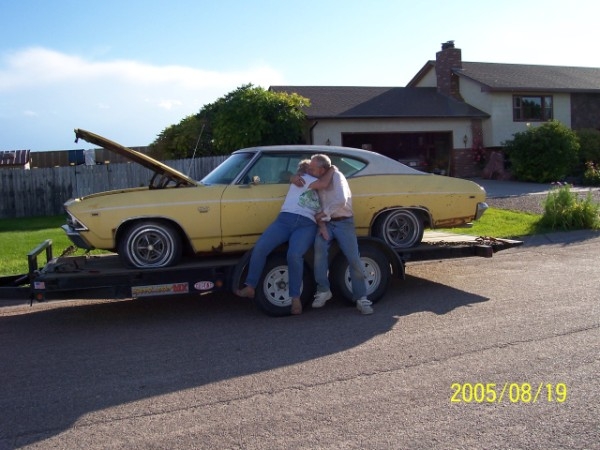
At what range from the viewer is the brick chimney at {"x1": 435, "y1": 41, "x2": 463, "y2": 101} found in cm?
2897

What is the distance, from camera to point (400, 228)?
7.84 metres

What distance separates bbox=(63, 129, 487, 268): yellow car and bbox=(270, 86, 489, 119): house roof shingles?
16.3m

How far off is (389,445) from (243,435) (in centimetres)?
92

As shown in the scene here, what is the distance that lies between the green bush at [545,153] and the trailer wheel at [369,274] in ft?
58.2

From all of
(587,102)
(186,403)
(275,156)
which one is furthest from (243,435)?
(587,102)

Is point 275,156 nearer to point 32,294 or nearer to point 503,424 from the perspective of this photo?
point 32,294

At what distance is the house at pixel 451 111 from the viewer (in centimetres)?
2511

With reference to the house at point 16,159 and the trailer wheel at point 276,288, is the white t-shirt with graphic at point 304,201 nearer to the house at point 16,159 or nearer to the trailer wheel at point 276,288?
the trailer wheel at point 276,288

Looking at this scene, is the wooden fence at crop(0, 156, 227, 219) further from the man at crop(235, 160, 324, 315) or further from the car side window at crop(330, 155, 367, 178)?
the man at crop(235, 160, 324, 315)

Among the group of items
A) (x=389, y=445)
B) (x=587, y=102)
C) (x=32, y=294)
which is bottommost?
(x=389, y=445)

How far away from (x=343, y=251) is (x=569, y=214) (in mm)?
8146

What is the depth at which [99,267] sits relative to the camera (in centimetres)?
694

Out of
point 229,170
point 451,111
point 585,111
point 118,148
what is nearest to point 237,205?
point 229,170

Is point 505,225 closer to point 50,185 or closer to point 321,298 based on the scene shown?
point 321,298
